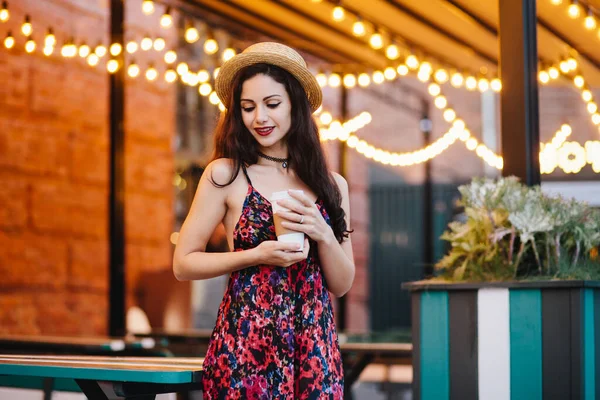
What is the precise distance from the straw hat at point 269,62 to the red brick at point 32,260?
12.9 feet

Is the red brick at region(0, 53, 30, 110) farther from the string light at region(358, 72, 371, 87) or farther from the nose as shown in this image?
the nose

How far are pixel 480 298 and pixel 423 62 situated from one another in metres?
3.81

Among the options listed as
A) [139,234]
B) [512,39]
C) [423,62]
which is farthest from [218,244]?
[512,39]

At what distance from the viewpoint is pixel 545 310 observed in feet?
9.23

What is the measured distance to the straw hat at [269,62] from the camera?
2414mm

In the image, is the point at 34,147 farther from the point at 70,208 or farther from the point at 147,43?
the point at 147,43

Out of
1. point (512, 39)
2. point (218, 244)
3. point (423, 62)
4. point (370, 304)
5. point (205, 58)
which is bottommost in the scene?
point (370, 304)

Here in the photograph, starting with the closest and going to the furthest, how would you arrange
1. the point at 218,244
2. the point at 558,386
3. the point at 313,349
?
1. the point at 313,349
2. the point at 558,386
3. the point at 218,244

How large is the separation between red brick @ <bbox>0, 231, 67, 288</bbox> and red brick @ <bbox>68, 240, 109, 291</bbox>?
94mm

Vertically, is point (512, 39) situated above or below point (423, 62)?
below

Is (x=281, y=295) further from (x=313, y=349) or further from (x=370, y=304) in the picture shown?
(x=370, y=304)

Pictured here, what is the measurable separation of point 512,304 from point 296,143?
0.93 m

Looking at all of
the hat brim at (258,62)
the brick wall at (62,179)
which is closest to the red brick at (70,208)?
the brick wall at (62,179)

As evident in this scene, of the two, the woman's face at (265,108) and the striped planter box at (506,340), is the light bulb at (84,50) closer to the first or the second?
the striped planter box at (506,340)
